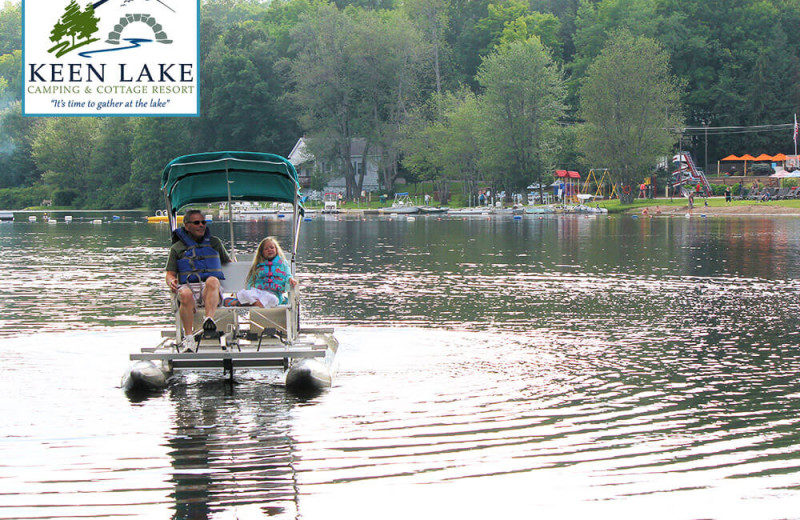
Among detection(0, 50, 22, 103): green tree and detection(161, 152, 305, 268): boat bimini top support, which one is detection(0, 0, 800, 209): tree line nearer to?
detection(0, 50, 22, 103): green tree

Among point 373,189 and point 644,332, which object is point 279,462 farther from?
point 373,189

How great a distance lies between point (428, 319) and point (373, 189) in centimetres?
10821

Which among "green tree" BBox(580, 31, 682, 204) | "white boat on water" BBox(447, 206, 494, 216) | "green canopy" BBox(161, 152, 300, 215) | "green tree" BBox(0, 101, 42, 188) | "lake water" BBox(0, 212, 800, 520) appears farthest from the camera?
"green tree" BBox(0, 101, 42, 188)

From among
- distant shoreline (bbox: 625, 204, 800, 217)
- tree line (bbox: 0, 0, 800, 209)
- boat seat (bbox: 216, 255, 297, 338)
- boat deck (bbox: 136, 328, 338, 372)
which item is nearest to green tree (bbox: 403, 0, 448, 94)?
tree line (bbox: 0, 0, 800, 209)

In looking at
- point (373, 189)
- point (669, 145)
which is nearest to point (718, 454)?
point (669, 145)

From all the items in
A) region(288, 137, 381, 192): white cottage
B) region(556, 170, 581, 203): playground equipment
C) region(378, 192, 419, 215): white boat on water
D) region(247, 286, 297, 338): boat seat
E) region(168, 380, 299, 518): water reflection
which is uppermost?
region(288, 137, 381, 192): white cottage

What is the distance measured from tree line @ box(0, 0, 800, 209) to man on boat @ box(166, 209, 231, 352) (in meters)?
77.8

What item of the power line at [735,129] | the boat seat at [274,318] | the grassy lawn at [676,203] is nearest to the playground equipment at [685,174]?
the grassy lawn at [676,203]

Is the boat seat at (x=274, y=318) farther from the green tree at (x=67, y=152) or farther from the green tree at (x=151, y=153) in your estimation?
the green tree at (x=67, y=152)

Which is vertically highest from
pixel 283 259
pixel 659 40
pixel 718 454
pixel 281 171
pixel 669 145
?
pixel 659 40

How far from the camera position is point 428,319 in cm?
2092

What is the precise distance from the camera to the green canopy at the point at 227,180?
1575 cm

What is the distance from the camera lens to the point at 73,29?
6644 centimetres

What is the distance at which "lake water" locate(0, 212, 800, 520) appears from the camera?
30.2 feet
